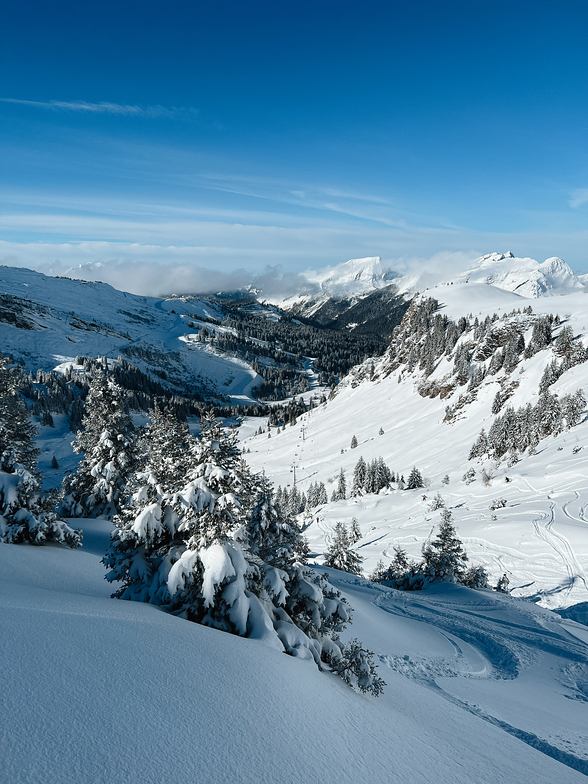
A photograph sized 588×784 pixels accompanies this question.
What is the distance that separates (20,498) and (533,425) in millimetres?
65489

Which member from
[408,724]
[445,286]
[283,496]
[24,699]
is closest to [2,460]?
[24,699]

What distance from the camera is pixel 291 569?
10445 mm

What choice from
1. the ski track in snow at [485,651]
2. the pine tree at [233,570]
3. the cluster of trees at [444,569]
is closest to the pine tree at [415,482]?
the cluster of trees at [444,569]

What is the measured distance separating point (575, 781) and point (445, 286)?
679ft

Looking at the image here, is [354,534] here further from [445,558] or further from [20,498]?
[20,498]

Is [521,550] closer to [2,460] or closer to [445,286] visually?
[2,460]

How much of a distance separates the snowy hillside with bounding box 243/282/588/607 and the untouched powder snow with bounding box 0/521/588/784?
2010 centimetres

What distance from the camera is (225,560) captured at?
9.20 m

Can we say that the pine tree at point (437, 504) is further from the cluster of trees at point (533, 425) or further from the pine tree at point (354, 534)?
the cluster of trees at point (533, 425)

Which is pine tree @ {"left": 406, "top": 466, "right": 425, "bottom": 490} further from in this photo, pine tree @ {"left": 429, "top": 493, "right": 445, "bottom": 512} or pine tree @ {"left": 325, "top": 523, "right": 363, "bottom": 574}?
pine tree @ {"left": 325, "top": 523, "right": 363, "bottom": 574}

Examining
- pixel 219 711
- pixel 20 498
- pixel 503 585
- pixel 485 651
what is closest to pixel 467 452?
pixel 503 585

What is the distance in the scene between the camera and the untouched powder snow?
4.27 metres

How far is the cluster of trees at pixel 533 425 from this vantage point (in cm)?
5831

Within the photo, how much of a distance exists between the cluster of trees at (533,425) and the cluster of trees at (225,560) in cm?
5660
